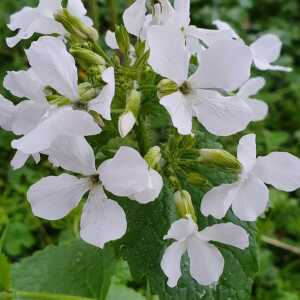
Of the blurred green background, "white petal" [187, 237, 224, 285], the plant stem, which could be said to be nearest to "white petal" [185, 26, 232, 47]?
"white petal" [187, 237, 224, 285]

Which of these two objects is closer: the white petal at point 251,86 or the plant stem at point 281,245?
the white petal at point 251,86

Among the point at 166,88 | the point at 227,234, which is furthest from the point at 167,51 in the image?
the point at 227,234

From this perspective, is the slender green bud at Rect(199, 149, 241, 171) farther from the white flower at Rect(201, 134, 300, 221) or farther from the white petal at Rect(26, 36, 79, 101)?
the white petal at Rect(26, 36, 79, 101)

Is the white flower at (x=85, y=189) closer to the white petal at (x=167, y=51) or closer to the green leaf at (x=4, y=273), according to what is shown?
the white petal at (x=167, y=51)

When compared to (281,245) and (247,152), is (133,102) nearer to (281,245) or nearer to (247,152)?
(247,152)

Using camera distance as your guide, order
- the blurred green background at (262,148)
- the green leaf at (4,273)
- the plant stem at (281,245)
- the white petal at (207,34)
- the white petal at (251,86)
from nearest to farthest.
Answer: the white petal at (207,34), the green leaf at (4,273), the white petal at (251,86), the blurred green background at (262,148), the plant stem at (281,245)

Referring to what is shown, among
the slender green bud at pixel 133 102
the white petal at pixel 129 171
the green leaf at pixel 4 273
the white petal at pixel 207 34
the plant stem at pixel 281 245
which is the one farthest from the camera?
the plant stem at pixel 281 245

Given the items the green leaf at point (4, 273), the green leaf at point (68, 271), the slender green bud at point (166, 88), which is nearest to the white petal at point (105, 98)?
the slender green bud at point (166, 88)
